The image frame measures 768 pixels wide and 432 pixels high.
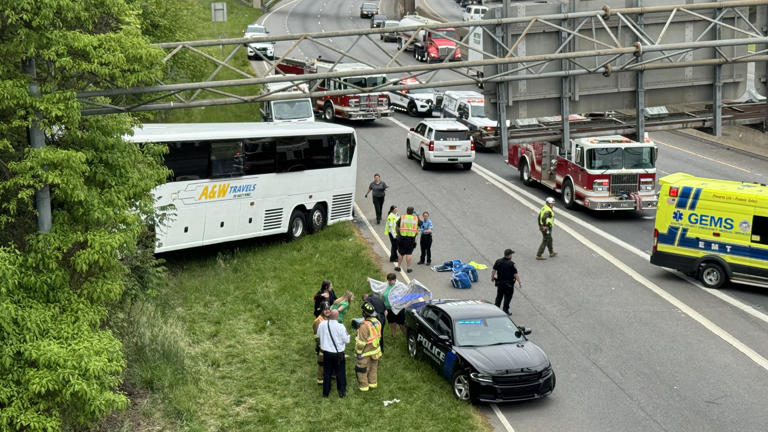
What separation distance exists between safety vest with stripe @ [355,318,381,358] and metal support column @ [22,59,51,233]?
5779 millimetres

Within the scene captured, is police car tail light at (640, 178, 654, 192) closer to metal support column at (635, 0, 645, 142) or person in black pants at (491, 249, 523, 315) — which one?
metal support column at (635, 0, 645, 142)

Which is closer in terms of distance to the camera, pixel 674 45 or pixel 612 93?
pixel 674 45

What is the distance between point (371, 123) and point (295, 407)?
3080 cm

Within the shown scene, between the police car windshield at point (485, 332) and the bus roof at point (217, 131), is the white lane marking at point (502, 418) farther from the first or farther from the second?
the bus roof at point (217, 131)

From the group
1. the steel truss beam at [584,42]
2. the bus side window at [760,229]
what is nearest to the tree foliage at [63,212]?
the steel truss beam at [584,42]

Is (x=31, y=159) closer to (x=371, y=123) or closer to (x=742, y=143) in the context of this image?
(x=371, y=123)

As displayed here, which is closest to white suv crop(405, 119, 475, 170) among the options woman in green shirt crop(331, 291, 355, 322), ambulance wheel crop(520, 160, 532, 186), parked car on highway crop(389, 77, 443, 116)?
ambulance wheel crop(520, 160, 532, 186)

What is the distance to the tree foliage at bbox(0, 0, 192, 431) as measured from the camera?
12.5m

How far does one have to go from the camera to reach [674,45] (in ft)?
70.8

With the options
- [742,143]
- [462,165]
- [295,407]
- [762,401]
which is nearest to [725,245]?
[762,401]

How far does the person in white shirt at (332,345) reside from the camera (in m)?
16.7

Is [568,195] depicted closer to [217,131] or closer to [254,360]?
[217,131]

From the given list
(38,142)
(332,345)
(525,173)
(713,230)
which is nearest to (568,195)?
(525,173)

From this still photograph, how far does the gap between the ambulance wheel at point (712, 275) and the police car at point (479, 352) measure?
24.9ft
